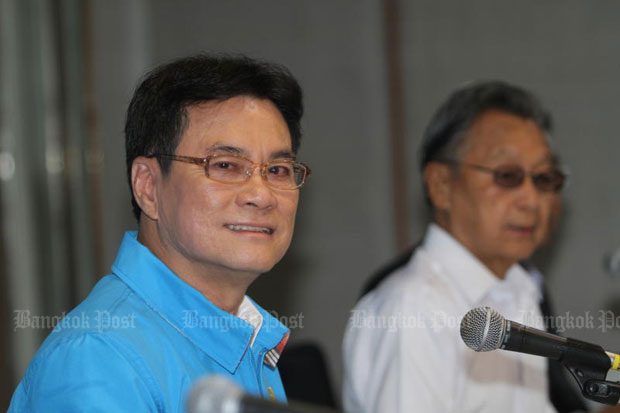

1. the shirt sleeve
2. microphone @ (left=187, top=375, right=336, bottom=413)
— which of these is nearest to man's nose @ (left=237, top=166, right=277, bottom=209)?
the shirt sleeve

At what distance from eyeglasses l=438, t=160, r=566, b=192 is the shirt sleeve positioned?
147 cm

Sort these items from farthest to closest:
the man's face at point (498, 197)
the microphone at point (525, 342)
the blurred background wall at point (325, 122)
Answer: the blurred background wall at point (325, 122) → the man's face at point (498, 197) → the microphone at point (525, 342)

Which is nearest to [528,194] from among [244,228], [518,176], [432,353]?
[518,176]

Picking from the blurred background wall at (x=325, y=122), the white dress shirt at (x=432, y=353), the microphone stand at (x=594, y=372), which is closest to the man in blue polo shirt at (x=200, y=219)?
the white dress shirt at (x=432, y=353)

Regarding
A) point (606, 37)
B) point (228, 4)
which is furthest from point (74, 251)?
point (606, 37)

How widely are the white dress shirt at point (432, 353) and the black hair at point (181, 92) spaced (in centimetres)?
73

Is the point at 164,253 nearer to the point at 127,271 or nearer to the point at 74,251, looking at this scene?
the point at 127,271

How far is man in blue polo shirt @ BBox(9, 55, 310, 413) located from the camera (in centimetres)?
133

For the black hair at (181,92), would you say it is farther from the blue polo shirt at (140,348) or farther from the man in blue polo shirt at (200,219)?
the blue polo shirt at (140,348)

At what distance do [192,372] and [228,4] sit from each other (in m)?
2.86

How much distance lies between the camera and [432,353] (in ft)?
6.41

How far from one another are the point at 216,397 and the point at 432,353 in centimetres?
142

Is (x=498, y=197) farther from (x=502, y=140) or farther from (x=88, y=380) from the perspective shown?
(x=88, y=380)

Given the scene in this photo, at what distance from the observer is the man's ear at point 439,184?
7.91 feet
